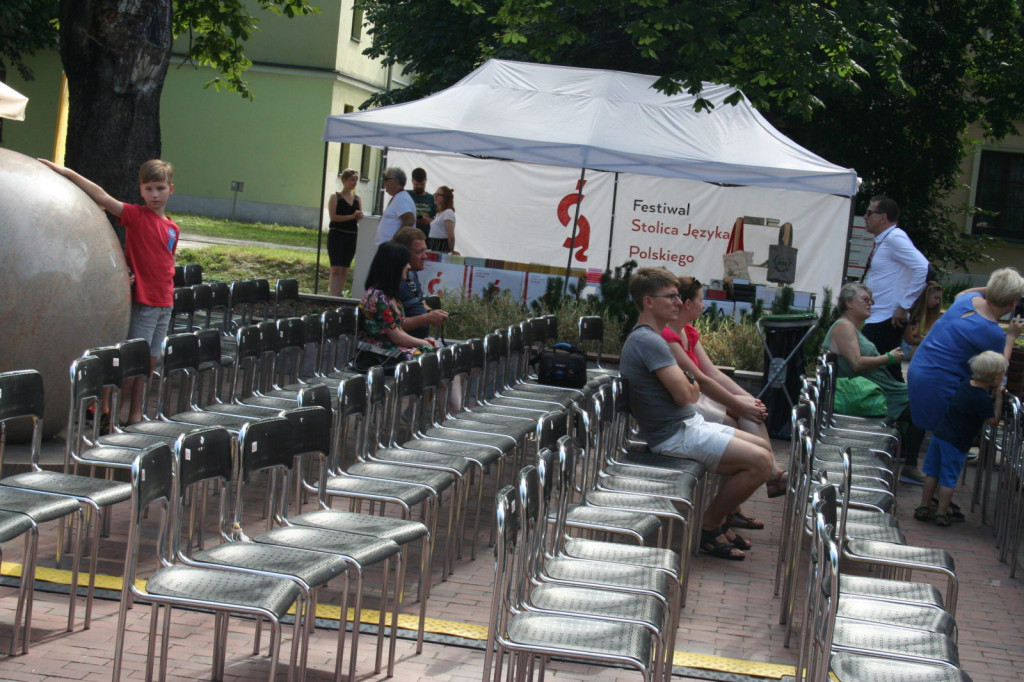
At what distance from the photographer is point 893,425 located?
9.17 meters

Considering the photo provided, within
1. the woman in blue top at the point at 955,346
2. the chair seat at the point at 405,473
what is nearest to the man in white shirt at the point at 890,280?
the woman in blue top at the point at 955,346

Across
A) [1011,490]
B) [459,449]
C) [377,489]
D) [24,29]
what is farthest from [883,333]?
[24,29]

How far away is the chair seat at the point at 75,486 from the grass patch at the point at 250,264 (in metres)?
14.0

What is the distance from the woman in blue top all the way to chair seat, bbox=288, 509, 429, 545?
14.5 ft

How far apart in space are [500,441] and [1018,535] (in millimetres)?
3183

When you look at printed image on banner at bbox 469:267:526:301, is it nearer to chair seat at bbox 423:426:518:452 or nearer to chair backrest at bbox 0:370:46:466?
chair seat at bbox 423:426:518:452

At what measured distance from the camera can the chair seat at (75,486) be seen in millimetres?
5098

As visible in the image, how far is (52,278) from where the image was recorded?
7289 millimetres

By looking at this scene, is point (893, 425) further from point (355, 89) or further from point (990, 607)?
point (355, 89)

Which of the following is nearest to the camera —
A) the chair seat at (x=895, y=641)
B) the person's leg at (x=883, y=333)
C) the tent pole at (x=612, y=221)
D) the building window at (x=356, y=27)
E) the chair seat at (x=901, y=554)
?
the chair seat at (x=895, y=641)

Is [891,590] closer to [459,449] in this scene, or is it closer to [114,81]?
[459,449]

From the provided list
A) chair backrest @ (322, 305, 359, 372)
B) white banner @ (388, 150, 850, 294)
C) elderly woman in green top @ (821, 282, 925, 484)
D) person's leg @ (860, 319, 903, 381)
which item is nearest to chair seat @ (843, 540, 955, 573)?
elderly woman in green top @ (821, 282, 925, 484)

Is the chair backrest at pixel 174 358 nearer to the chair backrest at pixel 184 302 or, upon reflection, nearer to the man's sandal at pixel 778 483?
the chair backrest at pixel 184 302

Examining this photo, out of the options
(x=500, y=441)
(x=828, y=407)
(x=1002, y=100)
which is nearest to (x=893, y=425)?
(x=828, y=407)
